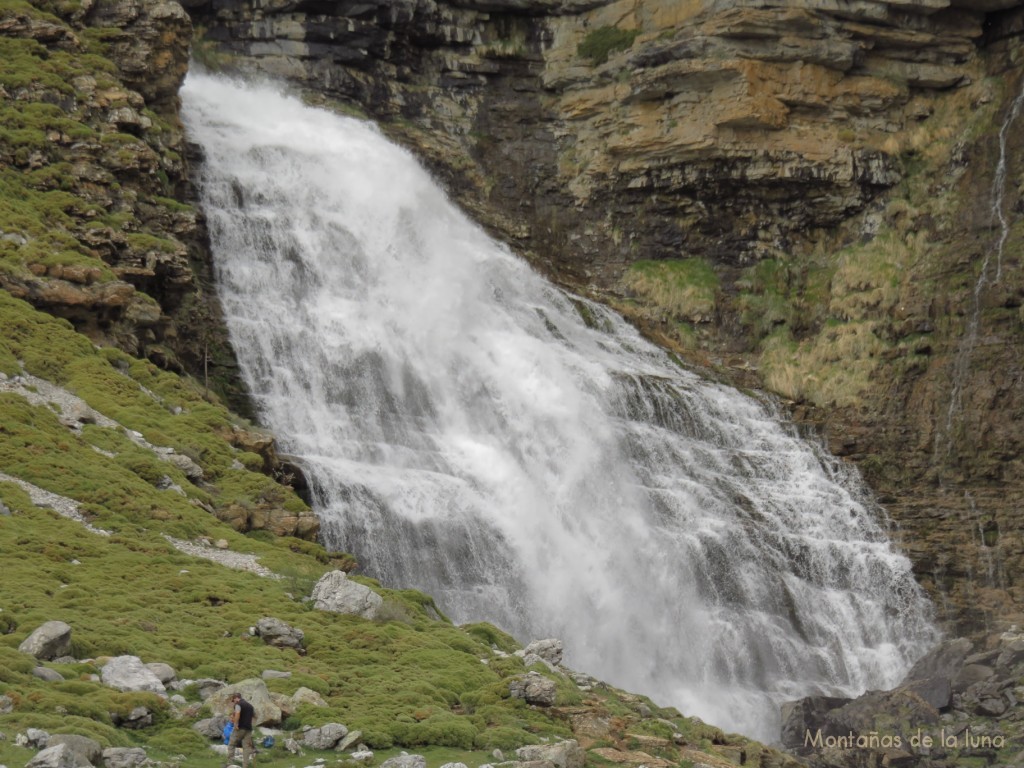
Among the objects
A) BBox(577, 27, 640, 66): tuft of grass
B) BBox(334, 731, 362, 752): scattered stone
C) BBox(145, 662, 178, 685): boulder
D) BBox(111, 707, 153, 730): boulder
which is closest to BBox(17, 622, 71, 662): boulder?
BBox(145, 662, 178, 685): boulder

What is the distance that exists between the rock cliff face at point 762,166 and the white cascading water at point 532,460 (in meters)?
4.50

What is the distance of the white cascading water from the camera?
108 ft

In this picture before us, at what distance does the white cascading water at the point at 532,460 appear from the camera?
108ft

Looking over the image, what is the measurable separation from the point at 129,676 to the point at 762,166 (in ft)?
134

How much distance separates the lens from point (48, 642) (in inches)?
686

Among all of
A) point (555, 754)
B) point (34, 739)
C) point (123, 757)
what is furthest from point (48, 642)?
point (555, 754)

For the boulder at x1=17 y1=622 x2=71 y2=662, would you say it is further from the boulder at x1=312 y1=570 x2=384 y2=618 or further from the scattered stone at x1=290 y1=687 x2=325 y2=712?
the boulder at x1=312 y1=570 x2=384 y2=618

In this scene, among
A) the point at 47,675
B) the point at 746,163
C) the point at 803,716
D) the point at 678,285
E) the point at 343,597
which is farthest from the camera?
the point at 678,285

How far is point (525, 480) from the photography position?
122 feet

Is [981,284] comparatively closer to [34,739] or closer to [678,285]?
[678,285]

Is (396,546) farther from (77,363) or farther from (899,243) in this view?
(899,243)

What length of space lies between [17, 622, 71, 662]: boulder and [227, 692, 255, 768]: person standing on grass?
3.32 m

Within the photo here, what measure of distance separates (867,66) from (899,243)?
8.31 m

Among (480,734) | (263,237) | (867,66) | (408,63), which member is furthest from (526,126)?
(480,734)
